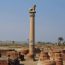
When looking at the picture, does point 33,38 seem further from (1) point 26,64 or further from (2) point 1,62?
(2) point 1,62

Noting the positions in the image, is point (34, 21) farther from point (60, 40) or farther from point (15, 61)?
point (60, 40)

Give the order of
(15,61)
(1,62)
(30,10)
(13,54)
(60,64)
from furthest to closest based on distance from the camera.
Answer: (30,10) < (13,54) < (15,61) < (1,62) < (60,64)

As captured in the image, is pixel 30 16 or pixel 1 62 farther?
pixel 30 16

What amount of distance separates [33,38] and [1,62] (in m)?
10.1

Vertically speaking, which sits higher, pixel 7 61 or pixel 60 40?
pixel 60 40

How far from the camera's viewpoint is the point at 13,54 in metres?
29.4

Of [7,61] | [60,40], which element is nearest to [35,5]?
[7,61]

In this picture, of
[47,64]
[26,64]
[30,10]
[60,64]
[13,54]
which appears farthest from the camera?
[30,10]

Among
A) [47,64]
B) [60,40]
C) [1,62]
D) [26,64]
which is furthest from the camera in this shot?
[60,40]

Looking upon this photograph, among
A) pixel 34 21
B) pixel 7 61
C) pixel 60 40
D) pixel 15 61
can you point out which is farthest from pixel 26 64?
pixel 60 40

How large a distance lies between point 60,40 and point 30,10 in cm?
6928

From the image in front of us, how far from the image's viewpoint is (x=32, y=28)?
3066 centimetres

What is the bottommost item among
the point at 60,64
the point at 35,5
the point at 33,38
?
the point at 60,64

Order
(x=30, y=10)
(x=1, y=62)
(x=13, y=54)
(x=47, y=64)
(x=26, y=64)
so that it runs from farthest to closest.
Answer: (x=30, y=10) → (x=13, y=54) → (x=26, y=64) → (x=1, y=62) → (x=47, y=64)
